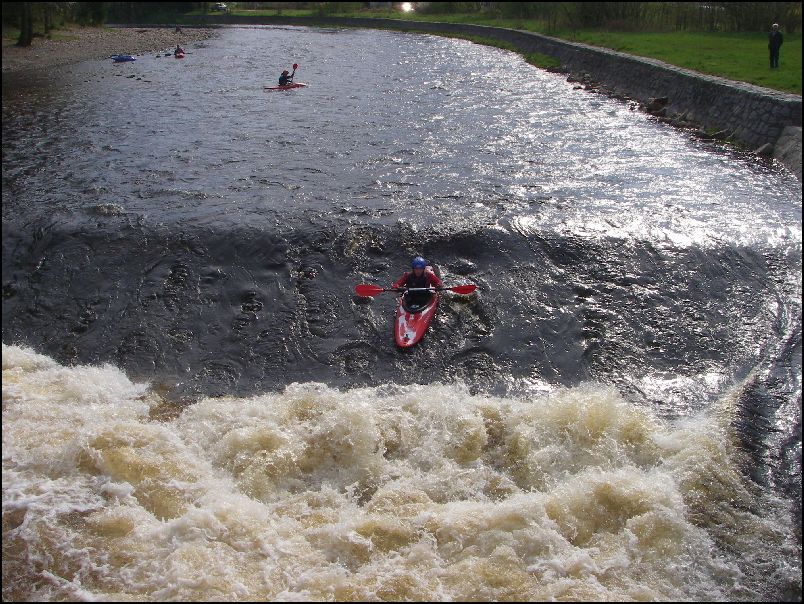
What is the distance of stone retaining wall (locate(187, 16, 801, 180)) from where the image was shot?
54.0ft

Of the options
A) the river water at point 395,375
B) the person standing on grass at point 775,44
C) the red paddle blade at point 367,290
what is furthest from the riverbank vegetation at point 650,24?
the red paddle blade at point 367,290

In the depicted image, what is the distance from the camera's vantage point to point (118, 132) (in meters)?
19.2

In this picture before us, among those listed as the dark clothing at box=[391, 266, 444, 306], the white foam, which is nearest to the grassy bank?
the dark clothing at box=[391, 266, 444, 306]

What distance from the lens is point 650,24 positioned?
33969 mm

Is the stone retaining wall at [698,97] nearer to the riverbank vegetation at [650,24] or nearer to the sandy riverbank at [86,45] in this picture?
the riverbank vegetation at [650,24]

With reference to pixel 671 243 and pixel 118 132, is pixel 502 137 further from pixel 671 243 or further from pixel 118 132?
pixel 118 132

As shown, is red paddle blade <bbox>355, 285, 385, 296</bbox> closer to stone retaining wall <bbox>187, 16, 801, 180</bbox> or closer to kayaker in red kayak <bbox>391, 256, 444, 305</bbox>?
kayaker in red kayak <bbox>391, 256, 444, 305</bbox>

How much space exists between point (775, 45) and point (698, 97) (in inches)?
93.4

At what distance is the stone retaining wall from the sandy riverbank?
23.9 meters

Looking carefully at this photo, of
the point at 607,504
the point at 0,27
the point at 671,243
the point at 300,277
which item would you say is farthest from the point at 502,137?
the point at 0,27

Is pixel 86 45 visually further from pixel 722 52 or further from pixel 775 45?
pixel 775 45

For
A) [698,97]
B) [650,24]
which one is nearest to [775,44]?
[698,97]

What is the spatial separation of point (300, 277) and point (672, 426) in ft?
19.7

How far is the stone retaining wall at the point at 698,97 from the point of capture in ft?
54.0
